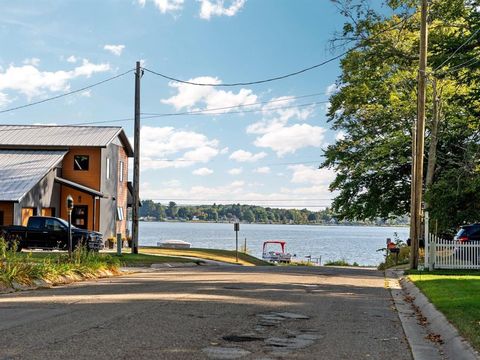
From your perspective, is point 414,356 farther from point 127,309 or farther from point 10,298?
point 10,298

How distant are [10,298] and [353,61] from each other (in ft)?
76.5

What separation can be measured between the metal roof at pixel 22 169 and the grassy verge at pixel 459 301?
24905 millimetres

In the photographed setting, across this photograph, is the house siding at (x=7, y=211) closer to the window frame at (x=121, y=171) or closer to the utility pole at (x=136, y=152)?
the utility pole at (x=136, y=152)

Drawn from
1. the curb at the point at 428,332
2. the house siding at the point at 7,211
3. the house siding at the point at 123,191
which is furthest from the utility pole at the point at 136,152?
the house siding at the point at 123,191

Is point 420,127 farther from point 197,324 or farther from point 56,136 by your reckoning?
point 56,136

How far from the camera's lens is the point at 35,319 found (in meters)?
10.4

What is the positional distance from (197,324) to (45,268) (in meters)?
9.19

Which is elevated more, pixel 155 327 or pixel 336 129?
pixel 336 129

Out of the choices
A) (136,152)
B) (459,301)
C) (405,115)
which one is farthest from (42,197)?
(459,301)

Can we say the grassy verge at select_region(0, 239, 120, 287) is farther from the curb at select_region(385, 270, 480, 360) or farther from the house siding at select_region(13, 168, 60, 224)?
the house siding at select_region(13, 168, 60, 224)

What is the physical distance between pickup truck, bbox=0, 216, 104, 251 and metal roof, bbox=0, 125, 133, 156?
1146cm

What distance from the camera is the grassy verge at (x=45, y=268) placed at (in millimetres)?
16516

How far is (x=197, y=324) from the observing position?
10.1 m

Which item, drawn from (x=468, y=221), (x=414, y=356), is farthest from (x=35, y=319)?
(x=468, y=221)
